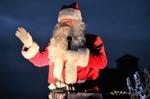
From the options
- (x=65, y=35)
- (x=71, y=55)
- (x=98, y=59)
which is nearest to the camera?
(x=71, y=55)

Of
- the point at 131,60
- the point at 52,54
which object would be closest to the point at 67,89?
the point at 52,54

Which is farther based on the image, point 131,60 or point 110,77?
point 131,60

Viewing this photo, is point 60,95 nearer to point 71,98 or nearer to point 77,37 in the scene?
point 71,98

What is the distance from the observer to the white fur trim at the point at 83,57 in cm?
371

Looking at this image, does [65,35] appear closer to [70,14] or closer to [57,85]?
[70,14]

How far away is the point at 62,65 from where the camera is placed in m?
3.79

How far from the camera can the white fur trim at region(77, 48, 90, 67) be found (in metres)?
3.71

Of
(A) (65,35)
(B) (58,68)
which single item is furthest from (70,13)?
(B) (58,68)

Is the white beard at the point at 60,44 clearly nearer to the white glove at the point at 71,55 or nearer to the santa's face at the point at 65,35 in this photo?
the santa's face at the point at 65,35

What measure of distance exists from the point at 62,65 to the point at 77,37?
34 centimetres

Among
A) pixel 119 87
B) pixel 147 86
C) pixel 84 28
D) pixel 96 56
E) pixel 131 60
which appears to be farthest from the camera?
pixel 131 60

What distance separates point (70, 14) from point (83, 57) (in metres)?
0.54

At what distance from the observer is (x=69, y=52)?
12.1 ft

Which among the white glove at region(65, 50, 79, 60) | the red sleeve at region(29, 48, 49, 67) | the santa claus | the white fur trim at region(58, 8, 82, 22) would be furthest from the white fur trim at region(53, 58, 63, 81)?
the white fur trim at region(58, 8, 82, 22)
